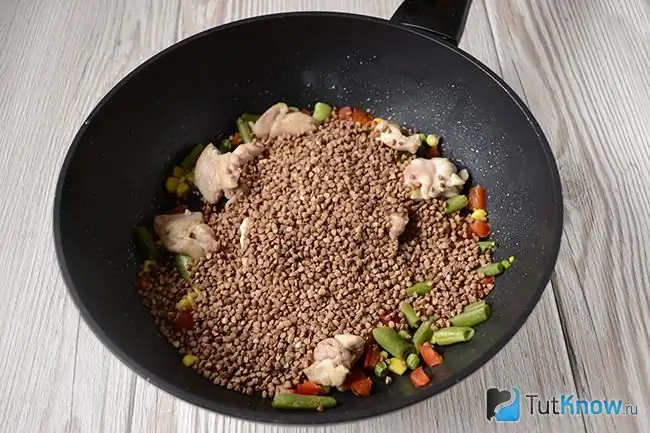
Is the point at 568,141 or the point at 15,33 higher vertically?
the point at 15,33

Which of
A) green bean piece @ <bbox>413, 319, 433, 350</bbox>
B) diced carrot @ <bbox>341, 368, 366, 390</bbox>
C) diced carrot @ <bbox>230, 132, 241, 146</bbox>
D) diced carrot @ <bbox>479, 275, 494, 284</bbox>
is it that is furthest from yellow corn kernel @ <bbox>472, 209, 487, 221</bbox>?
diced carrot @ <bbox>230, 132, 241, 146</bbox>

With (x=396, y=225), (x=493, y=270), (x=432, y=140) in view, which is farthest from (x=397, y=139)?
(x=493, y=270)

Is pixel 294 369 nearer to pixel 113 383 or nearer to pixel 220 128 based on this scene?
pixel 113 383

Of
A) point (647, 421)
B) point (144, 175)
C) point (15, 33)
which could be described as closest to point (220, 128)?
point (144, 175)

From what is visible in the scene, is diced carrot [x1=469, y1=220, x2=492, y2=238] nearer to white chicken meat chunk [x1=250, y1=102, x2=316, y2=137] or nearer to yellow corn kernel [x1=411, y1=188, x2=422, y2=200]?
yellow corn kernel [x1=411, y1=188, x2=422, y2=200]

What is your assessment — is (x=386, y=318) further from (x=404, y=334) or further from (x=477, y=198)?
(x=477, y=198)

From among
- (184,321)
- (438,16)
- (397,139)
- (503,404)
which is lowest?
(503,404)
